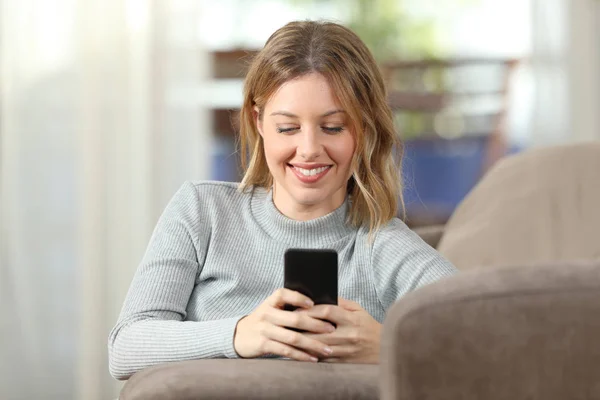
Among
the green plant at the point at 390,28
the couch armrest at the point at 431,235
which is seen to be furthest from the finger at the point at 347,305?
the green plant at the point at 390,28

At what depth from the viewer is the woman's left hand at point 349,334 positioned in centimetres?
120

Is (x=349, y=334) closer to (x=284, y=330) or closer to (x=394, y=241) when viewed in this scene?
(x=284, y=330)

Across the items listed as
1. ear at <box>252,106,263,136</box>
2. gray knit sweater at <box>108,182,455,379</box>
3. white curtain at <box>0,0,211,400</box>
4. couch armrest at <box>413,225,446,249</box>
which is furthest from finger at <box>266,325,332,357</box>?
white curtain at <box>0,0,211,400</box>

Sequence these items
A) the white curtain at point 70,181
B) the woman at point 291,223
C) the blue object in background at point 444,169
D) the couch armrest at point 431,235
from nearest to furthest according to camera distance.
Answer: the woman at point 291,223 → the couch armrest at point 431,235 → the white curtain at point 70,181 → the blue object in background at point 444,169

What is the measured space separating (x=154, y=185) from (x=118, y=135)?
0.59ft

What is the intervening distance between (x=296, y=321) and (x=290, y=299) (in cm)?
3

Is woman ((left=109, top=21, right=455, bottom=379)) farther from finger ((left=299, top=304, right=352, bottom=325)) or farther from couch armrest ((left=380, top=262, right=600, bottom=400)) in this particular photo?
couch armrest ((left=380, top=262, right=600, bottom=400))

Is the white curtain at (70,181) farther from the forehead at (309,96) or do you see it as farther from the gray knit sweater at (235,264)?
the forehead at (309,96)

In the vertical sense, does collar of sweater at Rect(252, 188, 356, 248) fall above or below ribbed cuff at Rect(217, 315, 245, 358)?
above

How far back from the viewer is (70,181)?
275cm

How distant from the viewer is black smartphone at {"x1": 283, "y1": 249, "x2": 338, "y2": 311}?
116 cm

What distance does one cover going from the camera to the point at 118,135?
2.74 metres

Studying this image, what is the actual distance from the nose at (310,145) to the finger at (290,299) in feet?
0.74

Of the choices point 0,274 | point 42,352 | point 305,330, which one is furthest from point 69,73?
point 305,330
